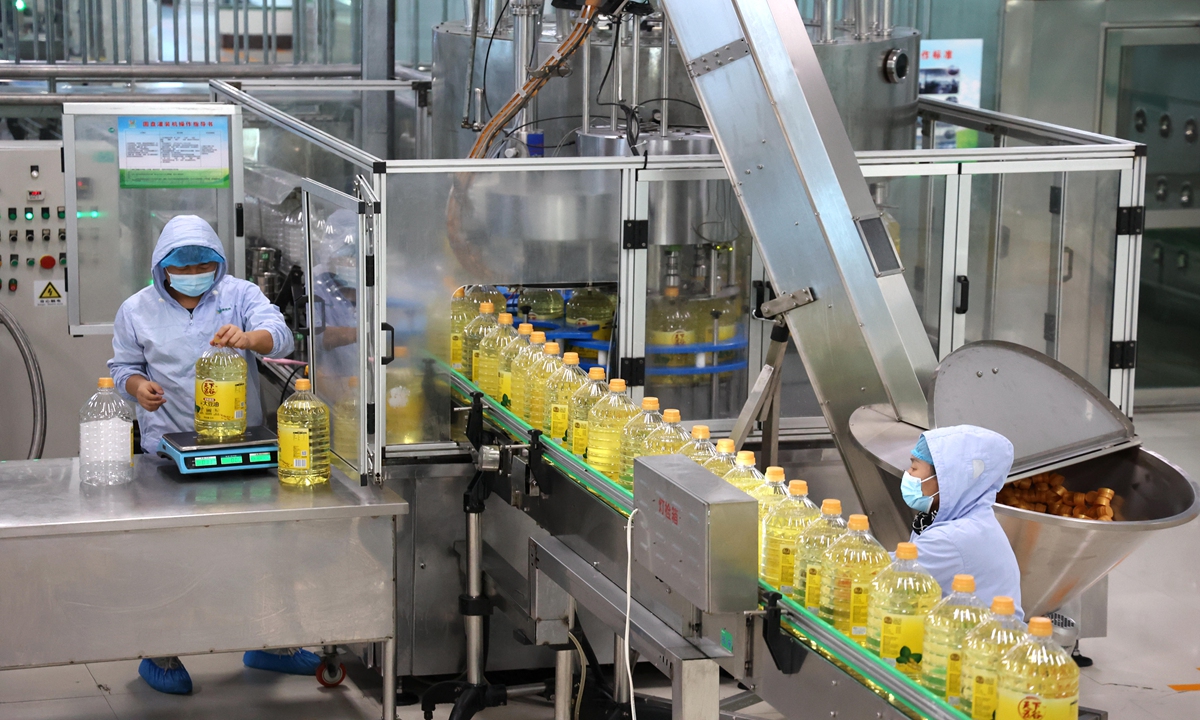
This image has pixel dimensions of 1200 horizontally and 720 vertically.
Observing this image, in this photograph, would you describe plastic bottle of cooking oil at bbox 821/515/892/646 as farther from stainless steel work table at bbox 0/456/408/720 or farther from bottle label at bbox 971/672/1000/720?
stainless steel work table at bbox 0/456/408/720

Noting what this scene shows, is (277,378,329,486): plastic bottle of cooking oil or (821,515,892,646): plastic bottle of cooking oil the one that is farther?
(277,378,329,486): plastic bottle of cooking oil

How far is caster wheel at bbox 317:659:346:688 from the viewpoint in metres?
4.71

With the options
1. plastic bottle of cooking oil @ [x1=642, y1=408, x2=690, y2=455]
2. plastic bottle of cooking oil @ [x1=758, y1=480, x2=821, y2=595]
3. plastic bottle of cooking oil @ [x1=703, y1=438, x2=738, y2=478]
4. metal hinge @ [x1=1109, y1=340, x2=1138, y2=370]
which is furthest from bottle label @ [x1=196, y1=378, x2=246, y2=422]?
metal hinge @ [x1=1109, y1=340, x2=1138, y2=370]

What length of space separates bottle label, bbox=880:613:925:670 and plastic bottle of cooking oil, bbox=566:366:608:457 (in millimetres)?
1370

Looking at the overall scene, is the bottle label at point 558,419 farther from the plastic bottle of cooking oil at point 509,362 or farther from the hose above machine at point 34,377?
the hose above machine at point 34,377

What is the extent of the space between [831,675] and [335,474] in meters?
2.13

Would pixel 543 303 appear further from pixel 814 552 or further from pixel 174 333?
pixel 814 552

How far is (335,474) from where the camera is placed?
425 cm

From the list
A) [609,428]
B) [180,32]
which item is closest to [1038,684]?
[609,428]

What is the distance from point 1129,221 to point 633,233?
1688 millimetres

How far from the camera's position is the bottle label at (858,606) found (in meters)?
2.63

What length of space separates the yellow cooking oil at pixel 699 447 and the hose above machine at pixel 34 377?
3766 mm

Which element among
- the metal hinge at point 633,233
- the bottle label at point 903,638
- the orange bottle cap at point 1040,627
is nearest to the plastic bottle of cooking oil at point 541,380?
the metal hinge at point 633,233

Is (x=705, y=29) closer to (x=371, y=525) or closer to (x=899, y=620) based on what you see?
(x=371, y=525)
